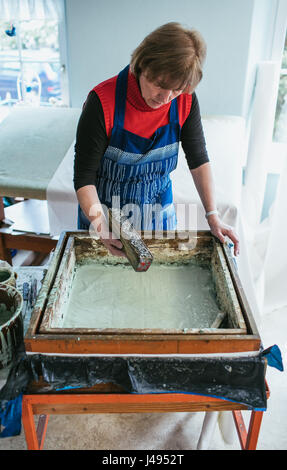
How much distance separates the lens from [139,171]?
152 centimetres

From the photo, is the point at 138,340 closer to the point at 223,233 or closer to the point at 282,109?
the point at 223,233

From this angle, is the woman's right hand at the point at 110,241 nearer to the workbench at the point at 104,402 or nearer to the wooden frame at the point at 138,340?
the wooden frame at the point at 138,340

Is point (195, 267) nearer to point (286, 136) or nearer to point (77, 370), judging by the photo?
point (77, 370)

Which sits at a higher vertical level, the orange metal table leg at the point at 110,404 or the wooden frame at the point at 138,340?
the wooden frame at the point at 138,340

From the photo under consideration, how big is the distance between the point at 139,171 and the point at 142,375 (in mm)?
772

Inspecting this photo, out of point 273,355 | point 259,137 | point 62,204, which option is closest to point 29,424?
point 273,355

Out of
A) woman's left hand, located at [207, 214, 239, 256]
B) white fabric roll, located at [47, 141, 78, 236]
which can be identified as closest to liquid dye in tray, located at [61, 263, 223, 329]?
woman's left hand, located at [207, 214, 239, 256]

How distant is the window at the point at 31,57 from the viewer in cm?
289

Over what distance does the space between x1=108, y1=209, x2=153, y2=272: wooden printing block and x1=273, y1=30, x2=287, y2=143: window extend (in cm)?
234

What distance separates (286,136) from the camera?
3.11 m

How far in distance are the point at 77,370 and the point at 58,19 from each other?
8.83 ft

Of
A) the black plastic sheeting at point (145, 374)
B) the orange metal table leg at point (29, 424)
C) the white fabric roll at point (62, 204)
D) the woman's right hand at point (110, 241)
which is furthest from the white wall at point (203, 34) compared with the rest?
the orange metal table leg at point (29, 424)

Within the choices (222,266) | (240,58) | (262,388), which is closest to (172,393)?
(262,388)

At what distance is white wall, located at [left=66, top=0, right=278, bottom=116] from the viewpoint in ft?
8.82
